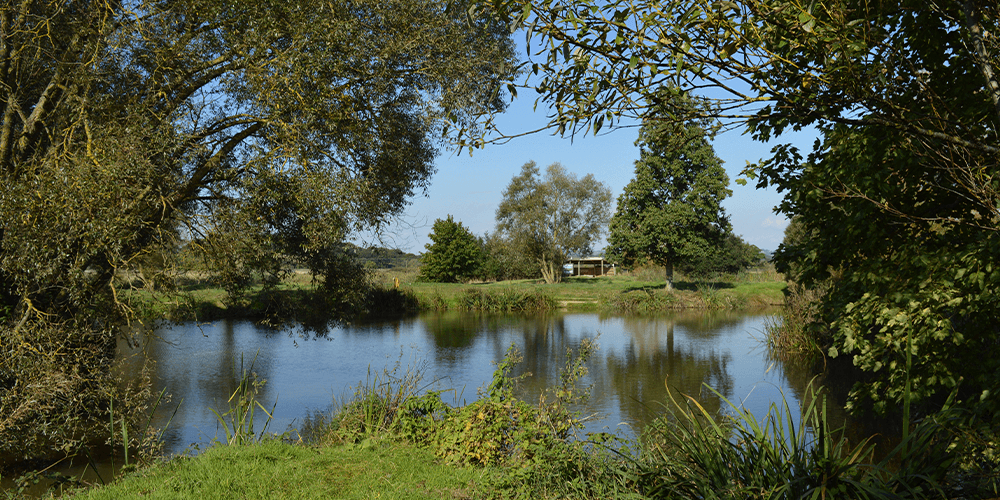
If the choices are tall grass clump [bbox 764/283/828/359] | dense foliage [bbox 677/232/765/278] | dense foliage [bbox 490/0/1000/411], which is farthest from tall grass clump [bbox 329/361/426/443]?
dense foliage [bbox 677/232/765/278]

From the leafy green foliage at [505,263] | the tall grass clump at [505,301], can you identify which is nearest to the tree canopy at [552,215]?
the leafy green foliage at [505,263]

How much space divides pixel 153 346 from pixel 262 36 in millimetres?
12004

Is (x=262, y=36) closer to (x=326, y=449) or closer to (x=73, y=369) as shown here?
(x=73, y=369)

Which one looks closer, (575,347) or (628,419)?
(628,419)

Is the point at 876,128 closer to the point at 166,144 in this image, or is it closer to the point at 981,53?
the point at 981,53

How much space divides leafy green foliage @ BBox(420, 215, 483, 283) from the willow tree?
2973 cm

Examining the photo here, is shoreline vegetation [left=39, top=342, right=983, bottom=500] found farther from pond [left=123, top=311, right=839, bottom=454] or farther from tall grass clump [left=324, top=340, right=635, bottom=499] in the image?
pond [left=123, top=311, right=839, bottom=454]

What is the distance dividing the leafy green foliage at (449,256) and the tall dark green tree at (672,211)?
1045 centimetres

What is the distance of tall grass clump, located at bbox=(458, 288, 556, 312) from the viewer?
95.5 feet

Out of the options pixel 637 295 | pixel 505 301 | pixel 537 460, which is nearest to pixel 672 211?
pixel 637 295

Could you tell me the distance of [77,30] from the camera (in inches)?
376

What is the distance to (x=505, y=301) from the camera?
96.1 ft

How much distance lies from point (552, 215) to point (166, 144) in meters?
35.2

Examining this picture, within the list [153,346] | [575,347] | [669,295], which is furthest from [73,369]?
[669,295]
